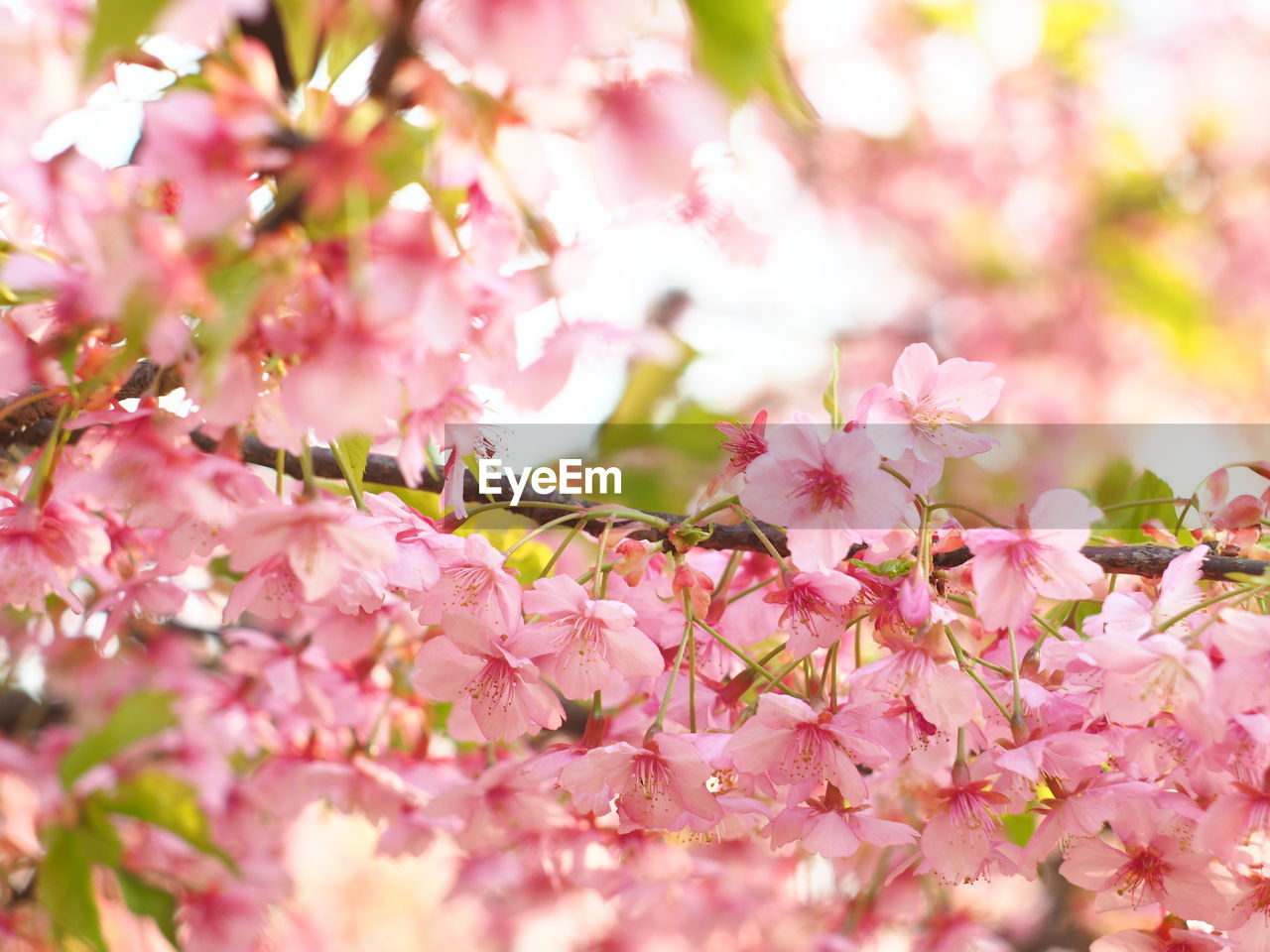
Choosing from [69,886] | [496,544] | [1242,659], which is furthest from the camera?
[496,544]

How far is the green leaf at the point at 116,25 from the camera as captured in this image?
1.50 ft

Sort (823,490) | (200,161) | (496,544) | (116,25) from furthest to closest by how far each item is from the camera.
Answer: (496,544)
(823,490)
(200,161)
(116,25)

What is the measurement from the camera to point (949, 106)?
4.50m

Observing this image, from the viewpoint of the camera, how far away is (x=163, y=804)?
1205mm

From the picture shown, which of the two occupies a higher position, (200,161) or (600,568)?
(200,161)

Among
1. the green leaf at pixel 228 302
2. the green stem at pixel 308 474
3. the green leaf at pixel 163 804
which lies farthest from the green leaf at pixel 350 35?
the green leaf at pixel 163 804

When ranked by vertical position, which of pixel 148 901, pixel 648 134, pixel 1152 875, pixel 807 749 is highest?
pixel 648 134

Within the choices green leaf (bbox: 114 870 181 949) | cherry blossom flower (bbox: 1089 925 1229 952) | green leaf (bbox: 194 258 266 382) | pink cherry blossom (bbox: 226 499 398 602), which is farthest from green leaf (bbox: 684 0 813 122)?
green leaf (bbox: 114 870 181 949)

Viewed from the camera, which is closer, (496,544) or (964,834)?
(964,834)

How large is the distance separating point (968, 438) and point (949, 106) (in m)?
4.03

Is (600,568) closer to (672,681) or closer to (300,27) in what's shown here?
(672,681)

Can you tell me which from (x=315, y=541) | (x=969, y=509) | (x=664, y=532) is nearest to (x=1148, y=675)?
(x=969, y=509)

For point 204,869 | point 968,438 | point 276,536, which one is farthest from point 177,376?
point 204,869

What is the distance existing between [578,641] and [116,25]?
0.59m
